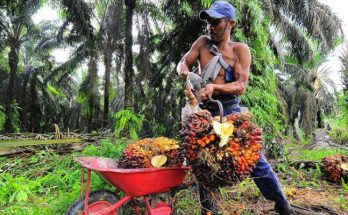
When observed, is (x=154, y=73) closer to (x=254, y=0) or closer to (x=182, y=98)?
(x=182, y=98)

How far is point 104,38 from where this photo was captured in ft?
41.0

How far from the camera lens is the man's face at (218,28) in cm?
294

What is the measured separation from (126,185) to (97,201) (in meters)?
0.41

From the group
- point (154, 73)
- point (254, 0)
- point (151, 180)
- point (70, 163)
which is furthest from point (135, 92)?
point (151, 180)

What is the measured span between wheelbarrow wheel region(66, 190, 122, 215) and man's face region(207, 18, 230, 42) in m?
1.55

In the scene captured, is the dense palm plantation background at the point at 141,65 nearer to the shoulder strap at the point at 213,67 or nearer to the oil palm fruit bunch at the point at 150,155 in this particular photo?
the oil palm fruit bunch at the point at 150,155

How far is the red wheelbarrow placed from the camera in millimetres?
2576

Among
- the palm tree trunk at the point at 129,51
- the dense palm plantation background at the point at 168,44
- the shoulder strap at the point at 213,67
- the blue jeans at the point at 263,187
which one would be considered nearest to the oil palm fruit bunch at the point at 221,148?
the blue jeans at the point at 263,187

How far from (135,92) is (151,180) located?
9795 millimetres

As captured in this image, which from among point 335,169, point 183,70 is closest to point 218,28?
point 183,70

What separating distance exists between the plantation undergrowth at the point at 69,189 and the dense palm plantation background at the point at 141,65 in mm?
21

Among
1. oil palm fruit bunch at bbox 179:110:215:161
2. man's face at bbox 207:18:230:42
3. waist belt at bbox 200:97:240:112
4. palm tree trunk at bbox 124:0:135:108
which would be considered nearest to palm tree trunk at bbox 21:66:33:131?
palm tree trunk at bbox 124:0:135:108

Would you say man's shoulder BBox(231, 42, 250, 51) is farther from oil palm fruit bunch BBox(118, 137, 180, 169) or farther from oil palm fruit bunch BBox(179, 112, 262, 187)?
oil palm fruit bunch BBox(118, 137, 180, 169)

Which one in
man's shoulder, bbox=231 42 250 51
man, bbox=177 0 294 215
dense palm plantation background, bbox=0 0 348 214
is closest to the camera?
man, bbox=177 0 294 215
